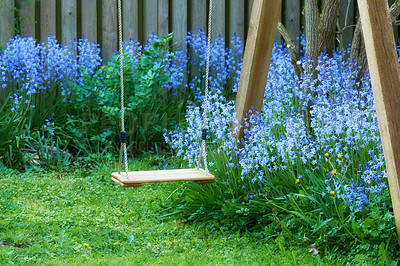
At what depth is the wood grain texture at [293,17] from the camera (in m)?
7.41

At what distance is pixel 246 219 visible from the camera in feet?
12.5

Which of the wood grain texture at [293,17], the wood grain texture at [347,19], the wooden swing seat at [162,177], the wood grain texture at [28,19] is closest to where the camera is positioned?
the wooden swing seat at [162,177]

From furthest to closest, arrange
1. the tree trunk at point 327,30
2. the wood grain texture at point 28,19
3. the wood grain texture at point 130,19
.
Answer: the wood grain texture at point 130,19
the wood grain texture at point 28,19
the tree trunk at point 327,30

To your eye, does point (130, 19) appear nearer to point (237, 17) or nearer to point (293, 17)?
point (237, 17)

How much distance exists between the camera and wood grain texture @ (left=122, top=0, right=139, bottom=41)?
22.3 feet

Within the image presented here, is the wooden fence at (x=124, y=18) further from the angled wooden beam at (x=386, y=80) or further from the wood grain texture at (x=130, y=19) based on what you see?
the angled wooden beam at (x=386, y=80)

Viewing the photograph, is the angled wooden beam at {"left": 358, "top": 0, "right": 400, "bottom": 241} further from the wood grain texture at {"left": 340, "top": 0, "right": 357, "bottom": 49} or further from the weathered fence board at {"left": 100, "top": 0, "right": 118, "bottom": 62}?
the wood grain texture at {"left": 340, "top": 0, "right": 357, "bottom": 49}

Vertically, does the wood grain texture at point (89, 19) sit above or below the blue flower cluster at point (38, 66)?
above

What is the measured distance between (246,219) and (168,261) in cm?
79

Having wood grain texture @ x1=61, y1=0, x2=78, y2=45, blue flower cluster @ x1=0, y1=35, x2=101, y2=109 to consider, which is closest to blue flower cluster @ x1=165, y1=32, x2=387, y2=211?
blue flower cluster @ x1=0, y1=35, x2=101, y2=109

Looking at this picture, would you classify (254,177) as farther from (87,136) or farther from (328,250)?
(87,136)

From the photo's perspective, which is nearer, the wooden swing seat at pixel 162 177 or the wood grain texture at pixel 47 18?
the wooden swing seat at pixel 162 177

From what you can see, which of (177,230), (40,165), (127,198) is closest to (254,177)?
(177,230)

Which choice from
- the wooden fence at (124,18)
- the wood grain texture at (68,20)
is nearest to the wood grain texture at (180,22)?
the wooden fence at (124,18)
